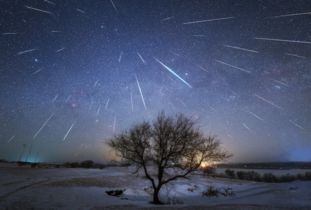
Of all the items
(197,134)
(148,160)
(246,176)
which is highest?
(197,134)

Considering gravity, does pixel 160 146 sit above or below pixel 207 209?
above

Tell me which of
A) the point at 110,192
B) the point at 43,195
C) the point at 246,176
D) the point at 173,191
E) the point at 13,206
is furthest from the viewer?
the point at 246,176

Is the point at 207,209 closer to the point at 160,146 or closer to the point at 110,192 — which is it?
the point at 160,146

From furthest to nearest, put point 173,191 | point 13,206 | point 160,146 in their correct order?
point 173,191, point 160,146, point 13,206

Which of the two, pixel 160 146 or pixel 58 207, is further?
pixel 160 146

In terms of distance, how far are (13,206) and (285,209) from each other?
74.1 feet

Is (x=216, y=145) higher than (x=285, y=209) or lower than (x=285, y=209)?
higher

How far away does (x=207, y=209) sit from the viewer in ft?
69.5

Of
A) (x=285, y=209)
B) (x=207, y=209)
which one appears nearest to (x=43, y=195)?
(x=207, y=209)

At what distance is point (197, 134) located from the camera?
28891 millimetres

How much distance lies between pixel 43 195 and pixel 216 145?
19.5 metres

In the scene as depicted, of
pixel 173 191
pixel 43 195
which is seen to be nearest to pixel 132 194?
pixel 173 191

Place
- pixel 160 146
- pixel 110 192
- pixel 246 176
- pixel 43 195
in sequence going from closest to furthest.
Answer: pixel 43 195
pixel 160 146
pixel 110 192
pixel 246 176

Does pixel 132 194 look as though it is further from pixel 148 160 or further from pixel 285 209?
pixel 285 209
